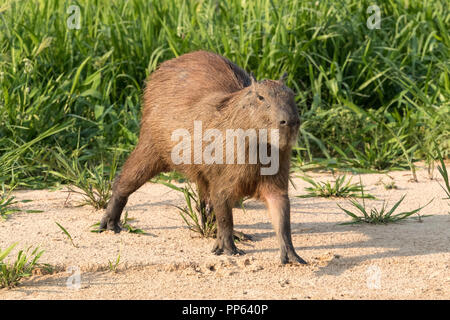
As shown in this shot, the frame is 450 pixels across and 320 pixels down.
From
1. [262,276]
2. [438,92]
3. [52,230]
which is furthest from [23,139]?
[438,92]

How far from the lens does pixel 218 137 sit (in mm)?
3969

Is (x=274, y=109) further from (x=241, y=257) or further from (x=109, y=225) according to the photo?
(x=109, y=225)

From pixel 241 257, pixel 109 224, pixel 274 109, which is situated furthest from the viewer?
pixel 109 224

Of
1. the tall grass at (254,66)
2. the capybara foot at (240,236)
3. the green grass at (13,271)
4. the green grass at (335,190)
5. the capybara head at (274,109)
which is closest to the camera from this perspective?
the green grass at (13,271)

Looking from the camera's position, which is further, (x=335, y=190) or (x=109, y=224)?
(x=335, y=190)

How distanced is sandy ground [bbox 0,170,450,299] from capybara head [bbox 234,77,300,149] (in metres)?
0.69

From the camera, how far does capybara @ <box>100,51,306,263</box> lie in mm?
3777

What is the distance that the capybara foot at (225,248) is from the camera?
405 centimetres

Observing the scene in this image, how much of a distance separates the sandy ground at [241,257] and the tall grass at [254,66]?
852 mm

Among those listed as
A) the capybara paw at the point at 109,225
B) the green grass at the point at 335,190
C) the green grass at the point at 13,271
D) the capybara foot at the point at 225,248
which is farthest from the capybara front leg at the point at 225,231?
the green grass at the point at 335,190

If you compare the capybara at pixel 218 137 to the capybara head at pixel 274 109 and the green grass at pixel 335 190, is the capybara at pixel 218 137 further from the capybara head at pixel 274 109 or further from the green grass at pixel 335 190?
the green grass at pixel 335 190

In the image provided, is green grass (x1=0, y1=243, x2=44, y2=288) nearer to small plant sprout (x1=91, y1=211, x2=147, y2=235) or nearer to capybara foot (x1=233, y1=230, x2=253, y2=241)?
small plant sprout (x1=91, y1=211, x2=147, y2=235)

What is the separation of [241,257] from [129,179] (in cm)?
95

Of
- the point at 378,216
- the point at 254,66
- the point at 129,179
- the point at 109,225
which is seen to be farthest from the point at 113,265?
the point at 254,66
